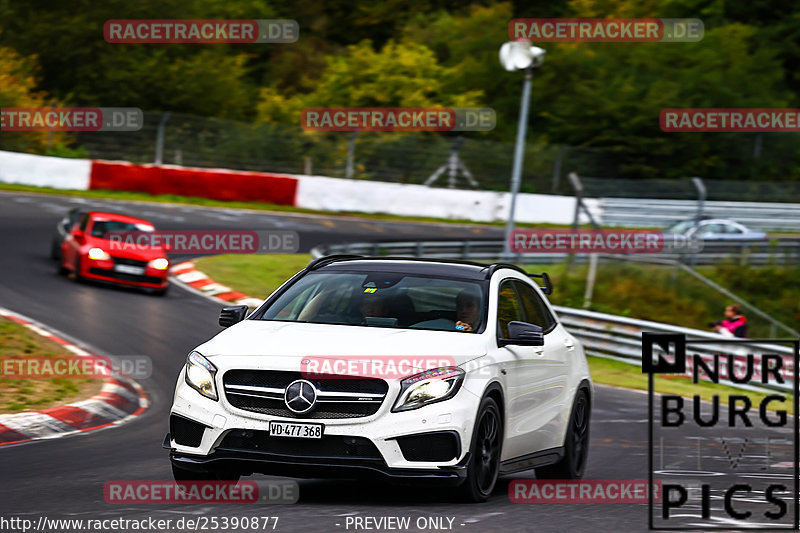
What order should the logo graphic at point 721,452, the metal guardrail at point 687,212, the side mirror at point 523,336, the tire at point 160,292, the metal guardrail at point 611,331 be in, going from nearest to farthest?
the logo graphic at point 721,452
the side mirror at point 523,336
the metal guardrail at point 611,331
the tire at point 160,292
the metal guardrail at point 687,212

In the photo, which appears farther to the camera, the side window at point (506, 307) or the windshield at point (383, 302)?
the side window at point (506, 307)

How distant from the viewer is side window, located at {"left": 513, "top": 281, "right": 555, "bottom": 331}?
915cm

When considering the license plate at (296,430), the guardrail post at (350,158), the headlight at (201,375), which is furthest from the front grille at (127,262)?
the guardrail post at (350,158)

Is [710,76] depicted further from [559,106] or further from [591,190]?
[591,190]

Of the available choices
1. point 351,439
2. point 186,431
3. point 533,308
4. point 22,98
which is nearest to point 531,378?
point 533,308

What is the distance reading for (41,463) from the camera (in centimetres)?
881

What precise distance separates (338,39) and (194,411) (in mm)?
57977

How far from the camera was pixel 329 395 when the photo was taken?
7.00 metres

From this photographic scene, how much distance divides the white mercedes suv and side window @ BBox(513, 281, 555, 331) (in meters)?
0.68

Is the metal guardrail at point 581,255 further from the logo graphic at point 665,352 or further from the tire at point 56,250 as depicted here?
the logo graphic at point 665,352

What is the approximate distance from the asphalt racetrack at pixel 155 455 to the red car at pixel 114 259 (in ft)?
0.96

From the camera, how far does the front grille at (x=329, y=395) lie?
7012mm

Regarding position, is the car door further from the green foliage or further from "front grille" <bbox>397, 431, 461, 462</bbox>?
the green foliage

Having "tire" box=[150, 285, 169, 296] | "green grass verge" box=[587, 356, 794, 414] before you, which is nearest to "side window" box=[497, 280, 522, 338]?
"green grass verge" box=[587, 356, 794, 414]
